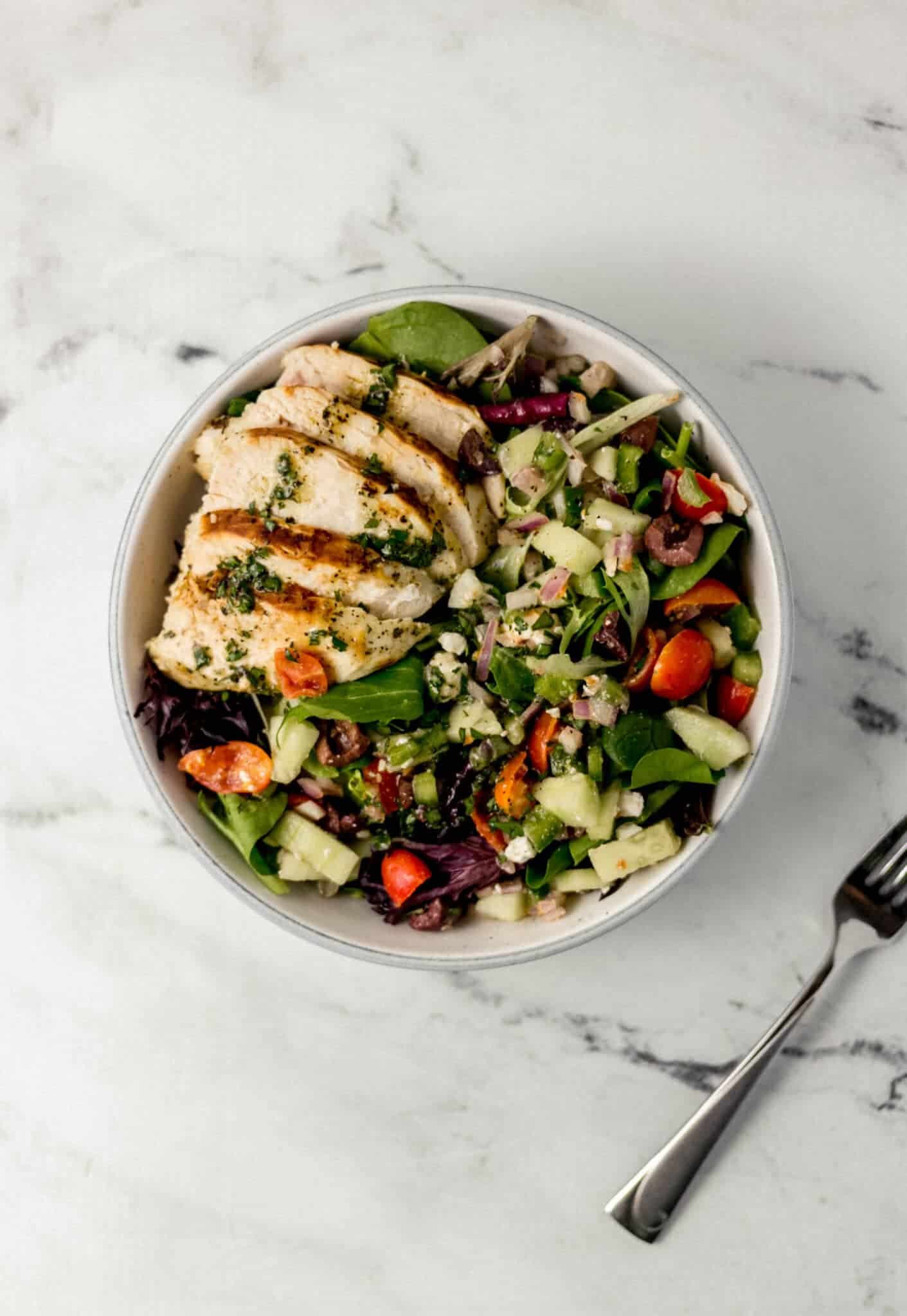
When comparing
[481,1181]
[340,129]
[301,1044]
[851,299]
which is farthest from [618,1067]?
[340,129]

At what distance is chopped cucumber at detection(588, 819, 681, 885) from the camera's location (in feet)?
10.9

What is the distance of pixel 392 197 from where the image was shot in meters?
4.02

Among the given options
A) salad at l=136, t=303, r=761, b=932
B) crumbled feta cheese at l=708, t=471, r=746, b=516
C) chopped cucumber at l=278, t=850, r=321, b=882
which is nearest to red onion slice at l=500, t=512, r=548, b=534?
salad at l=136, t=303, r=761, b=932

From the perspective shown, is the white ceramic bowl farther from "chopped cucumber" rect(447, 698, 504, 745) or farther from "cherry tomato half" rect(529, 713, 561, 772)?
"chopped cucumber" rect(447, 698, 504, 745)

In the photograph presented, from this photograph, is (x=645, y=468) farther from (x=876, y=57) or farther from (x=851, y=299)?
(x=876, y=57)

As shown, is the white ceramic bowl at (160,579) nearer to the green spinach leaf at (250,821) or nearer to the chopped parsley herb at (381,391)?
the green spinach leaf at (250,821)

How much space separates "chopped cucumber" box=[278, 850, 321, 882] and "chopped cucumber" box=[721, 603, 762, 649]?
4.72ft

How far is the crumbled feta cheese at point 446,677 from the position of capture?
3420mm

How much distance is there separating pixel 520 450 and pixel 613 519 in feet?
1.13

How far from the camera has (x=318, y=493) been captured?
3322 mm

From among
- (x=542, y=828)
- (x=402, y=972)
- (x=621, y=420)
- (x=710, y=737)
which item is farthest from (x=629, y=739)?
(x=402, y=972)

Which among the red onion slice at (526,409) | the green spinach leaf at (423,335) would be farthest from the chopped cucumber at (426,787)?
the green spinach leaf at (423,335)

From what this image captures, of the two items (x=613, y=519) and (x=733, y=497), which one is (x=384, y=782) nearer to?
(x=613, y=519)

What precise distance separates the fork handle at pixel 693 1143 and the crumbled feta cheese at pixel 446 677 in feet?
5.13
